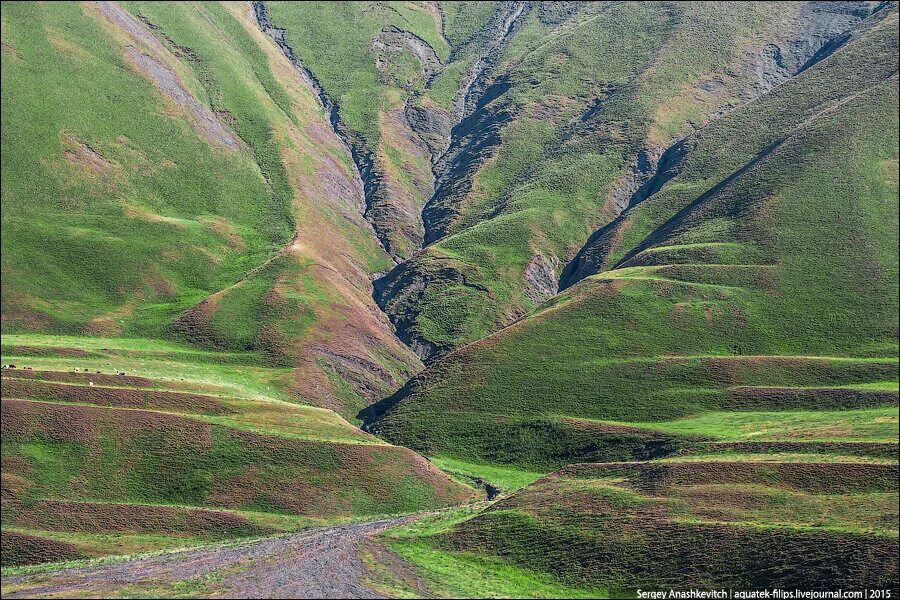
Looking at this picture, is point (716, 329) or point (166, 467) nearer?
point (166, 467)

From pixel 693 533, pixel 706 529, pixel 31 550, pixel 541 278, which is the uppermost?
pixel 706 529

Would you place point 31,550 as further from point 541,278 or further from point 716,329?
point 541,278

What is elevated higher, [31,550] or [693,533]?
[693,533]

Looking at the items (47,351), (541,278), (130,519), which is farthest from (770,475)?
(541,278)

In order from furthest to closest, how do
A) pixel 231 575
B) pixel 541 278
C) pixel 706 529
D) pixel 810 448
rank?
pixel 541 278 → pixel 810 448 → pixel 706 529 → pixel 231 575

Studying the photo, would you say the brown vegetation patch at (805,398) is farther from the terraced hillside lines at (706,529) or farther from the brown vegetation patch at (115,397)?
the brown vegetation patch at (115,397)

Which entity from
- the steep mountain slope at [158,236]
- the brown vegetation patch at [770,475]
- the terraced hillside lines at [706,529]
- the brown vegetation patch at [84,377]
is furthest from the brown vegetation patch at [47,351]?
the brown vegetation patch at [770,475]

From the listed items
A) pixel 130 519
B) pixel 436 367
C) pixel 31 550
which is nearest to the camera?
pixel 31 550
